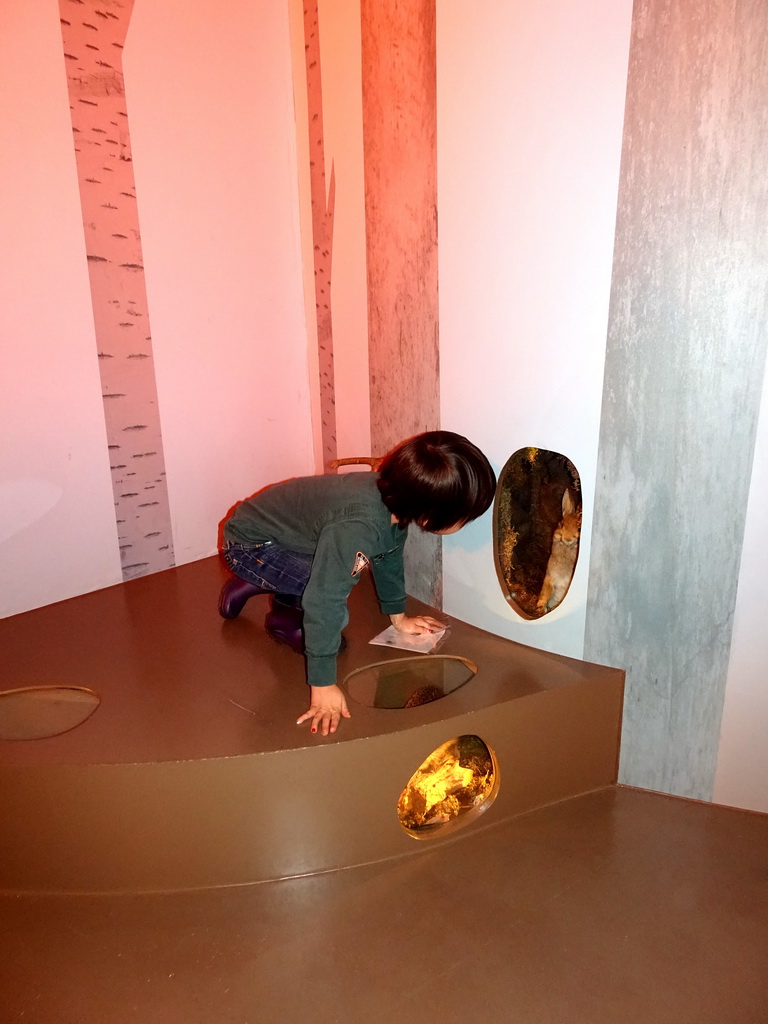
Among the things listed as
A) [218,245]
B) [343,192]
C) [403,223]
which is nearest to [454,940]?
[403,223]

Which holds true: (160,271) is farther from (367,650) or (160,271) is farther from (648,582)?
(648,582)

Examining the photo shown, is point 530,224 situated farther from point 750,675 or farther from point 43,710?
point 43,710

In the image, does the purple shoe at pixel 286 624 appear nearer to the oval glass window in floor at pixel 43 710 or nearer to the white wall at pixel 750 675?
the oval glass window in floor at pixel 43 710

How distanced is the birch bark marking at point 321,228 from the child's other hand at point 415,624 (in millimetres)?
647

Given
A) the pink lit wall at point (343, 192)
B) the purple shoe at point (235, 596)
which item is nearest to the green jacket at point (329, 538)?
the purple shoe at point (235, 596)

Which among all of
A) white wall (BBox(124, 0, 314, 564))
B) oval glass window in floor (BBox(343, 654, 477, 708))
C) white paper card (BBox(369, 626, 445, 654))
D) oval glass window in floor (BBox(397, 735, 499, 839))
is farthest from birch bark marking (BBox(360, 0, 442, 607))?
white wall (BBox(124, 0, 314, 564))

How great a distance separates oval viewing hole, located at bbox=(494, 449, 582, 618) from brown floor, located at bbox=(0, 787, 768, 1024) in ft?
1.69

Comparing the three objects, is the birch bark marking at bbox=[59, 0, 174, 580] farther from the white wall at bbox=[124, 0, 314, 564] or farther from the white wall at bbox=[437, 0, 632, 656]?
the white wall at bbox=[437, 0, 632, 656]

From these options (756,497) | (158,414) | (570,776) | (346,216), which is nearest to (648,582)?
(756,497)

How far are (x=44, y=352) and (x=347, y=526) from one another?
1024 millimetres

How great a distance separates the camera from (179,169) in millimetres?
1909

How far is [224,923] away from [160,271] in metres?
1.66

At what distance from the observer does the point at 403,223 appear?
5.24ft

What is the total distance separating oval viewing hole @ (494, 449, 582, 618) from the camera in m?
1.41
